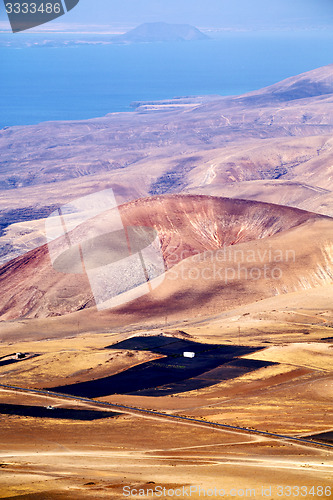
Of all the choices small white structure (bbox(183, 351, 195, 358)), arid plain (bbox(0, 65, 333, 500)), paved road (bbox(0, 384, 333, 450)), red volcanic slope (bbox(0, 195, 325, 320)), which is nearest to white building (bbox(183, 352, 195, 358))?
small white structure (bbox(183, 351, 195, 358))

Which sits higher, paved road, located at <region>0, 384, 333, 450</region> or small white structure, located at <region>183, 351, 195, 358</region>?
paved road, located at <region>0, 384, 333, 450</region>

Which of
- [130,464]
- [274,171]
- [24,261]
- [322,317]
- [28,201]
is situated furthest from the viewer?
[274,171]

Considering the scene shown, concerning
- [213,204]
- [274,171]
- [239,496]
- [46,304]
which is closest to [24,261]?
[46,304]

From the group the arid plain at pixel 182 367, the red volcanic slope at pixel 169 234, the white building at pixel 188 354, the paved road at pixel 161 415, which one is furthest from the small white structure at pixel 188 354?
the red volcanic slope at pixel 169 234

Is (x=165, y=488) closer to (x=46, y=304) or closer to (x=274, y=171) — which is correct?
(x=46, y=304)

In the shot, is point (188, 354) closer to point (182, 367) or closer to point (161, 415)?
point (182, 367)

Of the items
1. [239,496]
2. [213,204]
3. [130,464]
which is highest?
[239,496]

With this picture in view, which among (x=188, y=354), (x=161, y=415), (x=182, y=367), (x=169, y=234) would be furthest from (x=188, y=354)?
(x=169, y=234)

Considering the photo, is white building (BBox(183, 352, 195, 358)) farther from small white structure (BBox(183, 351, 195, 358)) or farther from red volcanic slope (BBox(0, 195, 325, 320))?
red volcanic slope (BBox(0, 195, 325, 320))
